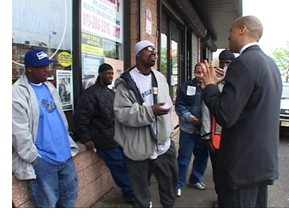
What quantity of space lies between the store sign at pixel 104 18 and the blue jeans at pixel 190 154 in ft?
6.32

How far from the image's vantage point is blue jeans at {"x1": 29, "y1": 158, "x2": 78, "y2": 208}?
2203 mm

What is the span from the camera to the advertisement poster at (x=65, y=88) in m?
3.17

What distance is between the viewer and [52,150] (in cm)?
223

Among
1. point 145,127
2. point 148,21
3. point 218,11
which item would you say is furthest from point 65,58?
point 218,11

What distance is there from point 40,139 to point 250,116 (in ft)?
5.36

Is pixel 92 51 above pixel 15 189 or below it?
above

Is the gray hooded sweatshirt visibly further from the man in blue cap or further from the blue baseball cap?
the blue baseball cap

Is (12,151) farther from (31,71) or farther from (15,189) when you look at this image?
(31,71)

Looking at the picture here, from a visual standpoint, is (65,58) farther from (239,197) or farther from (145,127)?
(239,197)

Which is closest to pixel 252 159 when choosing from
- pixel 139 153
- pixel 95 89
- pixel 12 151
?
pixel 139 153

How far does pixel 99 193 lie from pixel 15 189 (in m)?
1.53

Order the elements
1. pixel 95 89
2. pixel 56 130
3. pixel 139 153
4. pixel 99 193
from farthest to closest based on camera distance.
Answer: pixel 99 193
pixel 95 89
pixel 139 153
pixel 56 130

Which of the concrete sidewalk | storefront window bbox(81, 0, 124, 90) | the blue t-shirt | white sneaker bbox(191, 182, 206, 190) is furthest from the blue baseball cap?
white sneaker bbox(191, 182, 206, 190)

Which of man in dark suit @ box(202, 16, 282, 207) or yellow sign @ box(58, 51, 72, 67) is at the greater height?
yellow sign @ box(58, 51, 72, 67)
